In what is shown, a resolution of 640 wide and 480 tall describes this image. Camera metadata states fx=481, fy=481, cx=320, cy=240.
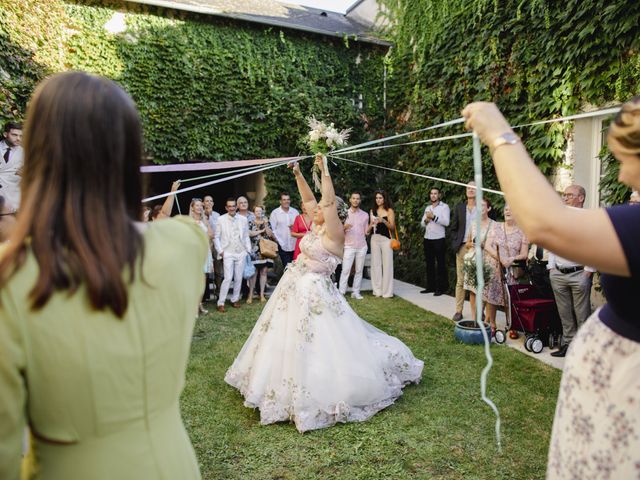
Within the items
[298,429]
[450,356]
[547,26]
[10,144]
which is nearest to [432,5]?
[547,26]

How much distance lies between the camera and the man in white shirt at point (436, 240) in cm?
969

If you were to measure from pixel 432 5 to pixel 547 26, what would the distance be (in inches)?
141

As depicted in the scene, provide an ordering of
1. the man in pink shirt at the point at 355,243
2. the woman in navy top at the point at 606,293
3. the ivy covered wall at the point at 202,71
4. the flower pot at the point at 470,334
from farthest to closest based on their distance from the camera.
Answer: the man in pink shirt at the point at 355,243
the ivy covered wall at the point at 202,71
the flower pot at the point at 470,334
the woman in navy top at the point at 606,293

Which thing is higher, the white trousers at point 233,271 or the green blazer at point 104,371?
the green blazer at point 104,371

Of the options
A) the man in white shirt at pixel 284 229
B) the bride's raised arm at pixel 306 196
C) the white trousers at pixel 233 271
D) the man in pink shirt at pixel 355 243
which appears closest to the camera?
the bride's raised arm at pixel 306 196

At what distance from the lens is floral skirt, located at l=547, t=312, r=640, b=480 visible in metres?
1.33

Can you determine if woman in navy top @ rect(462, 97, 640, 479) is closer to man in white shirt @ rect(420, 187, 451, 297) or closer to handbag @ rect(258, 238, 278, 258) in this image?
handbag @ rect(258, 238, 278, 258)

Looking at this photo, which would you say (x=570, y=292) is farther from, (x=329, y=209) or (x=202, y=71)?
(x=202, y=71)

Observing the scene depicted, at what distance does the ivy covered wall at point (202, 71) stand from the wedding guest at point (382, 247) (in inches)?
109

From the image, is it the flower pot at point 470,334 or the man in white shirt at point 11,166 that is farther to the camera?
the flower pot at point 470,334

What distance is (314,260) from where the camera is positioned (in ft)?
15.3

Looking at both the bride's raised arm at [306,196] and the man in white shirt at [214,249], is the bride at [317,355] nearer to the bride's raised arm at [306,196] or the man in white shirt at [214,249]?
the bride's raised arm at [306,196]

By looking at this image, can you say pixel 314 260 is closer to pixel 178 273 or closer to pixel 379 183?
pixel 178 273

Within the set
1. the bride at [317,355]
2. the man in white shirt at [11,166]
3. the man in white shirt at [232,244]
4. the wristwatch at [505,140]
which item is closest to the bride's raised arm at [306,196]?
the bride at [317,355]
